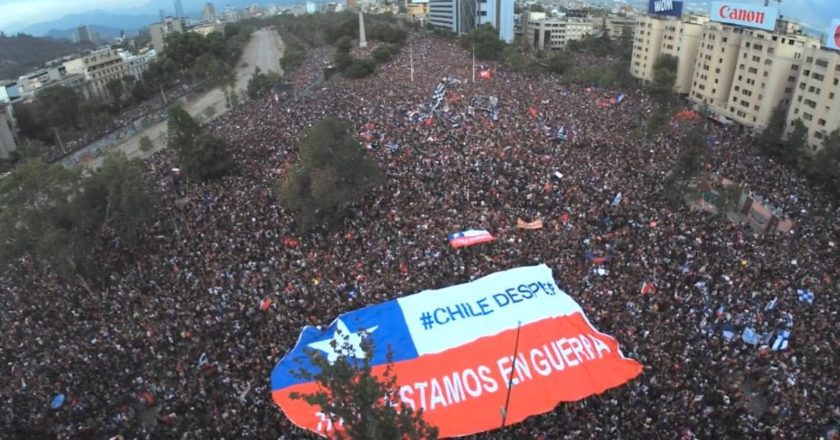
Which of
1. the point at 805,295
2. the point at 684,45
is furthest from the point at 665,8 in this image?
the point at 805,295

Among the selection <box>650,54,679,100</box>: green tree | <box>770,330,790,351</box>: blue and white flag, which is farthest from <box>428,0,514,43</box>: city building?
<box>770,330,790,351</box>: blue and white flag

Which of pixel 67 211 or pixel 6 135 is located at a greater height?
pixel 67 211

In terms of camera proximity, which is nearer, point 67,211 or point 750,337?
point 750,337

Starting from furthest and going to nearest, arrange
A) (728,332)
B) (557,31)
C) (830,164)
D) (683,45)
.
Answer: (557,31)
(683,45)
(830,164)
(728,332)

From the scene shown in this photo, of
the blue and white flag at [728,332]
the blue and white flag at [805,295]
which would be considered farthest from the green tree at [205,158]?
the blue and white flag at [805,295]

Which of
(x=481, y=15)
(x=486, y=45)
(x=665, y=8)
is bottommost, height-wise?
(x=486, y=45)

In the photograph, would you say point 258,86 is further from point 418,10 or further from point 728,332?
point 418,10

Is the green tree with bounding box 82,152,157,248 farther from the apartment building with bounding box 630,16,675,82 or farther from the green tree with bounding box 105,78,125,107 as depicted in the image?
the green tree with bounding box 105,78,125,107

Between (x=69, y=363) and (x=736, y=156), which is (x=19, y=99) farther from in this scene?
(x=736, y=156)

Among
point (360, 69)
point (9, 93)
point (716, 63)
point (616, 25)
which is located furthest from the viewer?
point (616, 25)
